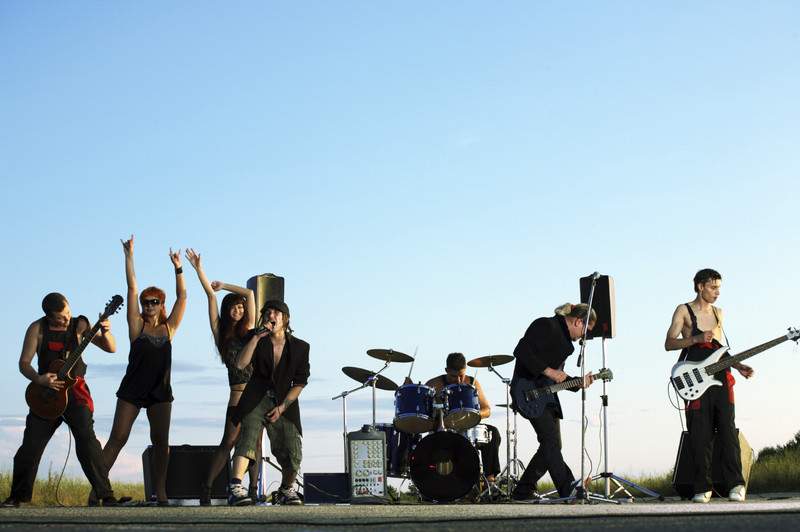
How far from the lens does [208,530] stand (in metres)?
5.68

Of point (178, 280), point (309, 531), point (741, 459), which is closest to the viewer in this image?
point (309, 531)

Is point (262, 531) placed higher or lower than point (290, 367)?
lower

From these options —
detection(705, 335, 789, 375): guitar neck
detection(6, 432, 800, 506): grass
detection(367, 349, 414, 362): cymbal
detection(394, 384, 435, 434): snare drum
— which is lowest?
detection(6, 432, 800, 506): grass

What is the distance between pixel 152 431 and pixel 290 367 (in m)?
1.51

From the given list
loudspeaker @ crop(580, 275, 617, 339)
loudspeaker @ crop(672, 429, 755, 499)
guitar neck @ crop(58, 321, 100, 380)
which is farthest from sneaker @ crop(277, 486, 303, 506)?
loudspeaker @ crop(672, 429, 755, 499)

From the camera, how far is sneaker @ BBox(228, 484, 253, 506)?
10055mm

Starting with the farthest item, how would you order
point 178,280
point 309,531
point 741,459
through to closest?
point 741,459, point 178,280, point 309,531

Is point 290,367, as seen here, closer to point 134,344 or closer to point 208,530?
point 134,344

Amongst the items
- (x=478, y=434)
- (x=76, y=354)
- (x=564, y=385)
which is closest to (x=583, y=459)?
(x=564, y=385)

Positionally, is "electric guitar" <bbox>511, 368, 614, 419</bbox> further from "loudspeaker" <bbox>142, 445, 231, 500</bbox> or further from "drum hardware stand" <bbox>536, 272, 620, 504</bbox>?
"loudspeaker" <bbox>142, 445, 231, 500</bbox>

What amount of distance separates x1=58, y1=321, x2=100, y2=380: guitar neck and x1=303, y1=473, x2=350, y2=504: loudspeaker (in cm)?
346

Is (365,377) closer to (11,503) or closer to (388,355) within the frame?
(388,355)

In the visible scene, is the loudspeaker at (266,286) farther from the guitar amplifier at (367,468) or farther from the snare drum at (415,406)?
the guitar amplifier at (367,468)

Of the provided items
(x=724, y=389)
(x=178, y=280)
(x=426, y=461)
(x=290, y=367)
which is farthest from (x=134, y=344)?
(x=724, y=389)
